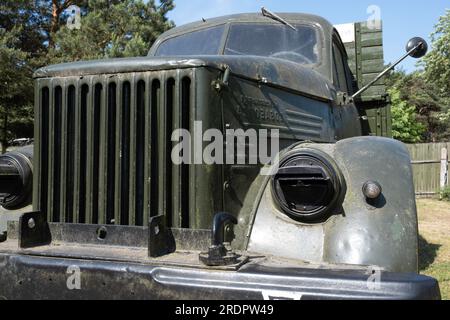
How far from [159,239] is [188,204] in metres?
0.28

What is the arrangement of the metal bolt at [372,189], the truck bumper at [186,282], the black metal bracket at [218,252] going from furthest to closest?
the metal bolt at [372,189]
the black metal bracket at [218,252]
the truck bumper at [186,282]

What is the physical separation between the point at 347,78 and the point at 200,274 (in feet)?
13.0

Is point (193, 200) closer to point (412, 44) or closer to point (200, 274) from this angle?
point (200, 274)

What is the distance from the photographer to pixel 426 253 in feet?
20.7

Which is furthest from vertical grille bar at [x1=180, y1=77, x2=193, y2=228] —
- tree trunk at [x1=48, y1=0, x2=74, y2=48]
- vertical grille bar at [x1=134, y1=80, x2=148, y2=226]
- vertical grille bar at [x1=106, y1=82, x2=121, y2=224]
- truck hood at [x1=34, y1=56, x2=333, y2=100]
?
tree trunk at [x1=48, y1=0, x2=74, y2=48]

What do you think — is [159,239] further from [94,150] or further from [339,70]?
[339,70]

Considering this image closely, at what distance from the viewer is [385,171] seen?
285cm

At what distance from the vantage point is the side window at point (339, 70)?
4880 mm

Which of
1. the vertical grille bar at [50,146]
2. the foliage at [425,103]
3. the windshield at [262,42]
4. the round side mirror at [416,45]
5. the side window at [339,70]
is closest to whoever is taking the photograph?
the vertical grille bar at [50,146]

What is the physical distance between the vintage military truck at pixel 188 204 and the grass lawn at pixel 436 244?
2325 mm

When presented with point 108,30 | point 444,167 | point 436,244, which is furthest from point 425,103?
point 436,244

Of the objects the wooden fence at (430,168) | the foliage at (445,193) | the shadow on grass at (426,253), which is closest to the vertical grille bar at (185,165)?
the shadow on grass at (426,253)

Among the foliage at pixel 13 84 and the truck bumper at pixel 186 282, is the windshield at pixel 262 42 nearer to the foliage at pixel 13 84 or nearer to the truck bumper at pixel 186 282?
the truck bumper at pixel 186 282

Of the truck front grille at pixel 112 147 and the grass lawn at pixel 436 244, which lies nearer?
the truck front grille at pixel 112 147
